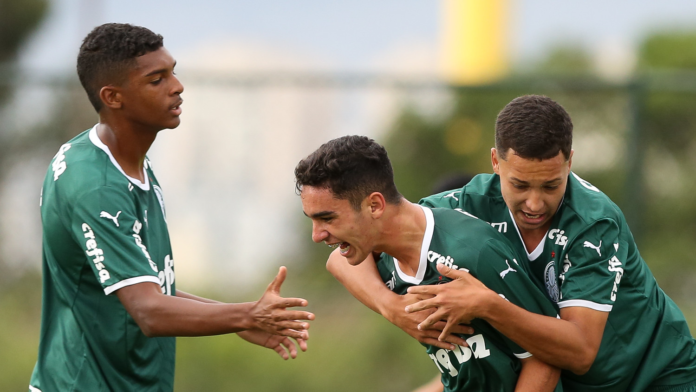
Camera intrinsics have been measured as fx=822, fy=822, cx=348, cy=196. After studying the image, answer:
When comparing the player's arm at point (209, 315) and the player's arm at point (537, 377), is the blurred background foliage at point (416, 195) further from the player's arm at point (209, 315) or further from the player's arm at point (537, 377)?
the player's arm at point (209, 315)

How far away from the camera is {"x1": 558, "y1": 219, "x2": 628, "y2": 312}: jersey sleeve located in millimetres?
3393

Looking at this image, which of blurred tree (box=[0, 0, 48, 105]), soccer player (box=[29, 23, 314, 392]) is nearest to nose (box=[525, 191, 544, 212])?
soccer player (box=[29, 23, 314, 392])

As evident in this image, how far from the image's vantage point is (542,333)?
324 cm

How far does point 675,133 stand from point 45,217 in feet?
23.6

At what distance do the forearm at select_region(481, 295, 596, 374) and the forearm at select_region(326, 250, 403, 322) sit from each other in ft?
1.71

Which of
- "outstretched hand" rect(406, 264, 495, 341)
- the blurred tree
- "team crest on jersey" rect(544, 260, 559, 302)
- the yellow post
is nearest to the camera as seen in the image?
"outstretched hand" rect(406, 264, 495, 341)

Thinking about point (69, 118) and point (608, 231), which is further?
point (69, 118)

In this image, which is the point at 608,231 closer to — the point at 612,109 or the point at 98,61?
the point at 98,61

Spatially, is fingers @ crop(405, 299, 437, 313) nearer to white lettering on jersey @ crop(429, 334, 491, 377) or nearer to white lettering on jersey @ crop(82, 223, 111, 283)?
white lettering on jersey @ crop(429, 334, 491, 377)

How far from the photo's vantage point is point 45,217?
145 inches

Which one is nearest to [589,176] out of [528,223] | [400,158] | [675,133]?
[675,133]

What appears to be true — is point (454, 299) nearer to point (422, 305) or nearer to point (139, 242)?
point (422, 305)

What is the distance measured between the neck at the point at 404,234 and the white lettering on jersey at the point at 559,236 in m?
0.56

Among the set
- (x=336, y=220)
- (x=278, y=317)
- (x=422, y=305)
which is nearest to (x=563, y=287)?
(x=422, y=305)
